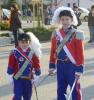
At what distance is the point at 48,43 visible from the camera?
18.4 meters

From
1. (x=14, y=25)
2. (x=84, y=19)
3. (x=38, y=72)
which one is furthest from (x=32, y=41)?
(x=84, y=19)

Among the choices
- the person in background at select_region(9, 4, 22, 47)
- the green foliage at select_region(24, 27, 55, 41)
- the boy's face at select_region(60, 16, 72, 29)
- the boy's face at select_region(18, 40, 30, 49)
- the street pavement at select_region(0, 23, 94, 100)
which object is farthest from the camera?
the green foliage at select_region(24, 27, 55, 41)

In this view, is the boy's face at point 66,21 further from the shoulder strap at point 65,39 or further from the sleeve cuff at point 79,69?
the sleeve cuff at point 79,69

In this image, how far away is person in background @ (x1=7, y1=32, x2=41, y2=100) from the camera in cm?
648

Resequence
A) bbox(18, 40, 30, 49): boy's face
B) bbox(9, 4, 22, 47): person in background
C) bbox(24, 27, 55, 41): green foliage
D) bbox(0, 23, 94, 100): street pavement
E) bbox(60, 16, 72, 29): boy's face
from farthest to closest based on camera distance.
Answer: bbox(24, 27, 55, 41): green foliage
bbox(9, 4, 22, 47): person in background
bbox(0, 23, 94, 100): street pavement
bbox(18, 40, 30, 49): boy's face
bbox(60, 16, 72, 29): boy's face

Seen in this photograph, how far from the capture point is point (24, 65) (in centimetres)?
648

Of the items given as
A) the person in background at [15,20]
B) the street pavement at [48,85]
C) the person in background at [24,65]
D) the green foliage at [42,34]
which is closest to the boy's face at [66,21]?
the person in background at [24,65]

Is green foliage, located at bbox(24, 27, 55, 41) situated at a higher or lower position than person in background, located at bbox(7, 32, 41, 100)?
lower

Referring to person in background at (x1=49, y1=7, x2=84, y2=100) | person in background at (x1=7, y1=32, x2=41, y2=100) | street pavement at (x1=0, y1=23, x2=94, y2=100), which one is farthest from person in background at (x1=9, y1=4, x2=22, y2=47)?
person in background at (x1=49, y1=7, x2=84, y2=100)

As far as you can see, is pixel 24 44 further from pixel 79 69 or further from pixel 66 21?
pixel 79 69

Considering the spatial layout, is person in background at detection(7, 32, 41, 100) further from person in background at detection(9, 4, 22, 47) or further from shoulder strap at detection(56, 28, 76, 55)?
person in background at detection(9, 4, 22, 47)

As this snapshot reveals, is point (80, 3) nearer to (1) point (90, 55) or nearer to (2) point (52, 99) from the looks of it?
(1) point (90, 55)

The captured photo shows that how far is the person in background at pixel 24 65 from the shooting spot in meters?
6.48

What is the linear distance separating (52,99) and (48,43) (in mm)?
10164
